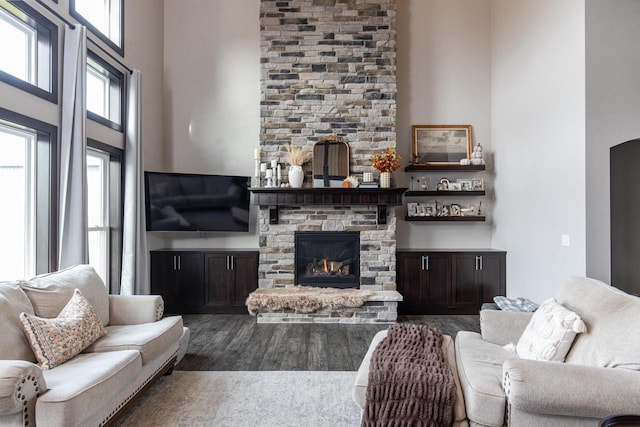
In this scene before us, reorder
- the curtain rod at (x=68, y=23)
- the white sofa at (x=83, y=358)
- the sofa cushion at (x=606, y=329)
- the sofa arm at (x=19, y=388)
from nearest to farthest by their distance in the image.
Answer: the sofa arm at (x=19, y=388) < the white sofa at (x=83, y=358) < the sofa cushion at (x=606, y=329) < the curtain rod at (x=68, y=23)

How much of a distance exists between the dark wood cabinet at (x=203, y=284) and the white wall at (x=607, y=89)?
404cm

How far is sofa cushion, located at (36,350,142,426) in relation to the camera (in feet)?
6.15

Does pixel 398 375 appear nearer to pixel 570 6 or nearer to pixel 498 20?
pixel 570 6

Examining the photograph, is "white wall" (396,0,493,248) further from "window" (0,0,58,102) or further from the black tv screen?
"window" (0,0,58,102)

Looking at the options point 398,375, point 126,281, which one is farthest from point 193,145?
Answer: point 398,375

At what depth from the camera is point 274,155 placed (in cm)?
542

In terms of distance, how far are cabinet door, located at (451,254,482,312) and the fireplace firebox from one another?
4.43 feet

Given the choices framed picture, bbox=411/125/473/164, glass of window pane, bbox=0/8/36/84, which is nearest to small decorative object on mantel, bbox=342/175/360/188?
framed picture, bbox=411/125/473/164

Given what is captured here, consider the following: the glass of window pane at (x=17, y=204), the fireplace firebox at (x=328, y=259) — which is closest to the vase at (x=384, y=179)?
the fireplace firebox at (x=328, y=259)

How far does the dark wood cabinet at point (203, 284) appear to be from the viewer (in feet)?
17.4

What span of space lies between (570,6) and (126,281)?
5.45m

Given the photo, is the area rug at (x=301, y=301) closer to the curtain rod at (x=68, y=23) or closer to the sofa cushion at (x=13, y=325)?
the sofa cushion at (x=13, y=325)

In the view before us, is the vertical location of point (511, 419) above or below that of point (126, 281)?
below

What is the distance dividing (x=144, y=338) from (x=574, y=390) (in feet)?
8.73
